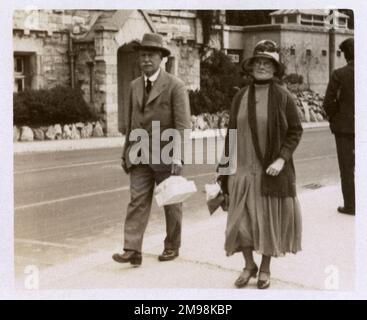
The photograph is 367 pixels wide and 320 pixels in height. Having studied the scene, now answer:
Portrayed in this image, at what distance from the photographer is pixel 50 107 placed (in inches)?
340

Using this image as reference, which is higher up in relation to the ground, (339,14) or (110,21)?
(110,21)

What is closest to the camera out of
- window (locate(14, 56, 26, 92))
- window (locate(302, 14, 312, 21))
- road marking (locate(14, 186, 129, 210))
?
road marking (locate(14, 186, 129, 210))

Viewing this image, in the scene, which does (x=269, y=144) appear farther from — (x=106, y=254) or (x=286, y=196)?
(x=106, y=254)

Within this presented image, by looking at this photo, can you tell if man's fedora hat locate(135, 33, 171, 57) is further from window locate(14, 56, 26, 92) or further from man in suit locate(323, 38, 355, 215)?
man in suit locate(323, 38, 355, 215)

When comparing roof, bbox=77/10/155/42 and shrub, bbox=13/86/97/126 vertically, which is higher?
roof, bbox=77/10/155/42

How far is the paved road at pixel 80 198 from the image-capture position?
6.29 metres

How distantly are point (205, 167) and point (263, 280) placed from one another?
4.62 ft

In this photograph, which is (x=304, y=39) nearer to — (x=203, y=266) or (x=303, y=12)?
(x=303, y=12)

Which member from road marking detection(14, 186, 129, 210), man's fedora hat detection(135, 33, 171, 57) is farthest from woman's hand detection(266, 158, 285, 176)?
road marking detection(14, 186, 129, 210)

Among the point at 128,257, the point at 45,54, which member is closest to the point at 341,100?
the point at 128,257

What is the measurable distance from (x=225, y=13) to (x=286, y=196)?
1764mm

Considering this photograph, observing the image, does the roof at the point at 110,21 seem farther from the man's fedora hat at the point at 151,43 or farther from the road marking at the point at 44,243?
the road marking at the point at 44,243

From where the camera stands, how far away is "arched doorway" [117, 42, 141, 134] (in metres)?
7.22
